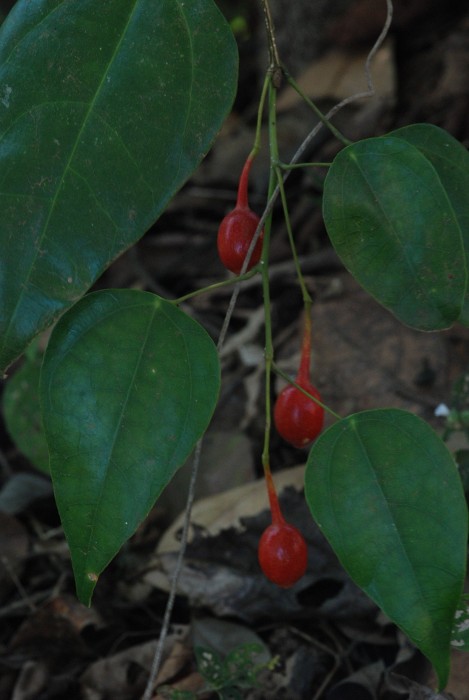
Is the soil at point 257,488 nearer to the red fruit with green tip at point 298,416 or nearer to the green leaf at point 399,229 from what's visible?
the red fruit with green tip at point 298,416

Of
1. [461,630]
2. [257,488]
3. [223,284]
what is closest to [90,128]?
[223,284]

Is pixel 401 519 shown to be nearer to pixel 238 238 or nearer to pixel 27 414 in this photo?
pixel 238 238

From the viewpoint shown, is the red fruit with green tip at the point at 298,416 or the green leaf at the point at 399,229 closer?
the green leaf at the point at 399,229

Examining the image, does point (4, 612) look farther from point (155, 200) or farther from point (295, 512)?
point (155, 200)

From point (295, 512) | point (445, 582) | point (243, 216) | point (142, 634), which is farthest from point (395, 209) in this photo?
point (142, 634)

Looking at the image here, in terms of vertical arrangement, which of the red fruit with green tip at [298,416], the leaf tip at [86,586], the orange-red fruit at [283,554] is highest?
the leaf tip at [86,586]

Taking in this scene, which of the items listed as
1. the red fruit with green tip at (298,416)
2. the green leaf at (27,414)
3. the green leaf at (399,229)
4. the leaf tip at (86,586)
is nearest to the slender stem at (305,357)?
the red fruit with green tip at (298,416)
